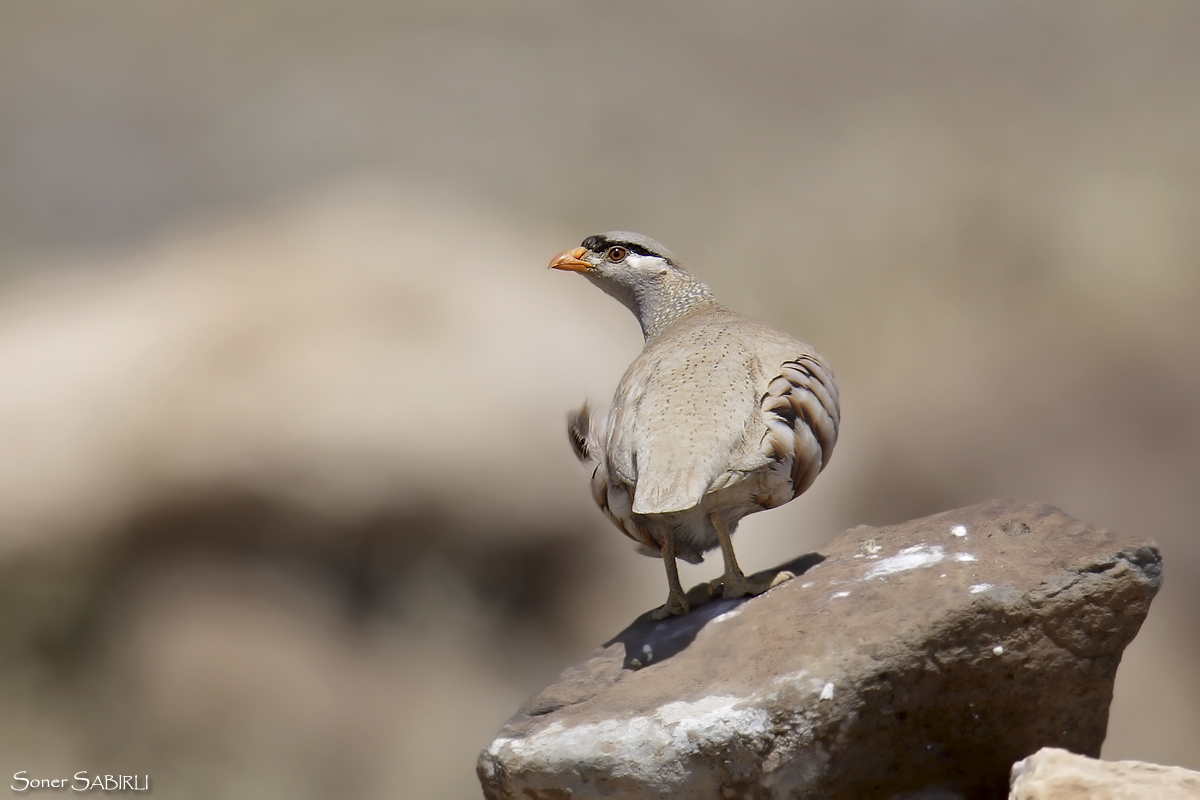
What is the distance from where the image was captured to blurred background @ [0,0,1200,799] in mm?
11945

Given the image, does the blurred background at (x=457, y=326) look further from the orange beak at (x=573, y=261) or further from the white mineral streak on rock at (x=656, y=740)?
the white mineral streak on rock at (x=656, y=740)

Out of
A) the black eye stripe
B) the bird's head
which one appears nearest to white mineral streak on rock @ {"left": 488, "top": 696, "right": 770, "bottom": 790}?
the bird's head

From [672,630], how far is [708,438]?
3.49 feet

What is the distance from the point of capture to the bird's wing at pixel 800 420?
552cm

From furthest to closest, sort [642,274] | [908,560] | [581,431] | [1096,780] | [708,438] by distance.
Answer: [642,274] → [581,431] → [708,438] → [908,560] → [1096,780]

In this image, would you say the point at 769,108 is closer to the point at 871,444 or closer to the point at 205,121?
the point at 871,444

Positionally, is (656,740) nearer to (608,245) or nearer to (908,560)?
(908,560)

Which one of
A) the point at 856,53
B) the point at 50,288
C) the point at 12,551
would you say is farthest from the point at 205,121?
the point at 856,53

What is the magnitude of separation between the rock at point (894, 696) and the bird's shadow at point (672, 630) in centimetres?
42

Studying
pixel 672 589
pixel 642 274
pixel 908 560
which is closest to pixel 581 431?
pixel 672 589

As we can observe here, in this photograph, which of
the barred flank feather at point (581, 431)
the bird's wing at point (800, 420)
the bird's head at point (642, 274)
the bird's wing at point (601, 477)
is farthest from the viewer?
the bird's head at point (642, 274)

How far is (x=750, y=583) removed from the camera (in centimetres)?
578

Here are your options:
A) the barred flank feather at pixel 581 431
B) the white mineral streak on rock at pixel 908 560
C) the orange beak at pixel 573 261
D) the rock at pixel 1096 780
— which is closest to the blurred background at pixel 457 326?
the orange beak at pixel 573 261

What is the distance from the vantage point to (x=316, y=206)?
1405 cm
